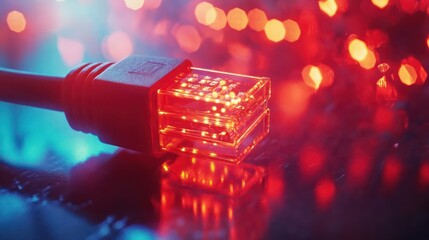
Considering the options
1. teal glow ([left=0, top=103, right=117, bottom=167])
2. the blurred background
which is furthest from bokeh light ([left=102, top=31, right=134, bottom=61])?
teal glow ([left=0, top=103, right=117, bottom=167])

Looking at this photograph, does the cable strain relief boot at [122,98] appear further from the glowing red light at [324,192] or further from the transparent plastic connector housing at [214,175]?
the glowing red light at [324,192]

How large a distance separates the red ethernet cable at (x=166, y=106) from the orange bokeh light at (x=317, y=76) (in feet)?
0.87

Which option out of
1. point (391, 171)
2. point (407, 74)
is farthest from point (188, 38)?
point (391, 171)

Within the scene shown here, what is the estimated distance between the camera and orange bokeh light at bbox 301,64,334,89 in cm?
93

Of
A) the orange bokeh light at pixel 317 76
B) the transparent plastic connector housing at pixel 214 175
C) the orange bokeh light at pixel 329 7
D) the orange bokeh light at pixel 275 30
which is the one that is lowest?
the transparent plastic connector housing at pixel 214 175

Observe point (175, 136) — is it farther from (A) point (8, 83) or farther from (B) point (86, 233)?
(A) point (8, 83)

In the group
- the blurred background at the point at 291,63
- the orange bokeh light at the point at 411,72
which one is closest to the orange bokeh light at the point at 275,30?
the blurred background at the point at 291,63

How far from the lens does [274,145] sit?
2.37ft

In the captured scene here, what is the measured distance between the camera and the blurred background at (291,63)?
69 cm

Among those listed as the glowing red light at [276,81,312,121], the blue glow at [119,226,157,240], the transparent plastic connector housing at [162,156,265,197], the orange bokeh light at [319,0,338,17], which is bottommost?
the blue glow at [119,226,157,240]

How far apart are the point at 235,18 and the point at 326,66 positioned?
26cm

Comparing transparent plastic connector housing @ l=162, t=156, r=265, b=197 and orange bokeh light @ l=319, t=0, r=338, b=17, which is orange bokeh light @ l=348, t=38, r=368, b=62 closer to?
orange bokeh light @ l=319, t=0, r=338, b=17

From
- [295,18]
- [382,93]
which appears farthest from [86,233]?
[295,18]

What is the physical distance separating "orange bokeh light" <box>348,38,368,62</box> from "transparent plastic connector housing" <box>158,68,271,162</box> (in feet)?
1.25
